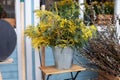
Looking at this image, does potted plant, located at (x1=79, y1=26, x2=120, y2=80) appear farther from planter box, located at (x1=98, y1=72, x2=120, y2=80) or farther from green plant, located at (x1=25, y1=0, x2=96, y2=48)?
green plant, located at (x1=25, y1=0, x2=96, y2=48)

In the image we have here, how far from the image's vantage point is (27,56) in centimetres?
284

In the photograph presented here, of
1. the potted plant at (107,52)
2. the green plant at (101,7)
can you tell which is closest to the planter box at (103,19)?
the green plant at (101,7)

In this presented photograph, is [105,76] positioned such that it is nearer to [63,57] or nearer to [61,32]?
[63,57]

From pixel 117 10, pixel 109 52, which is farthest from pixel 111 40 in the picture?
pixel 117 10

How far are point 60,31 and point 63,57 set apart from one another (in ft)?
0.82

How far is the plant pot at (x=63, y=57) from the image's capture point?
7.70 ft

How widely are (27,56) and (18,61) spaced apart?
12 centimetres

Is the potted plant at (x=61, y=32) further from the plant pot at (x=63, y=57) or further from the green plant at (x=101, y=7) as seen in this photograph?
the green plant at (x=101, y=7)

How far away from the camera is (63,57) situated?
2.36 m

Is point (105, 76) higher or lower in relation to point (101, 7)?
lower

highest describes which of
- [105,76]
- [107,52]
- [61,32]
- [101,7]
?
[101,7]

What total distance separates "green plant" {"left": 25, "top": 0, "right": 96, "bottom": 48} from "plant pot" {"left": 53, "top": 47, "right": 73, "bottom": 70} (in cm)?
5

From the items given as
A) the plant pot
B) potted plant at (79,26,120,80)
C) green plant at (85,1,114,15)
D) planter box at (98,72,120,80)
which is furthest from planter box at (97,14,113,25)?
the plant pot

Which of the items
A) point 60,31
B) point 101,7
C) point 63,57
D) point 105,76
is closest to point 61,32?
point 60,31
